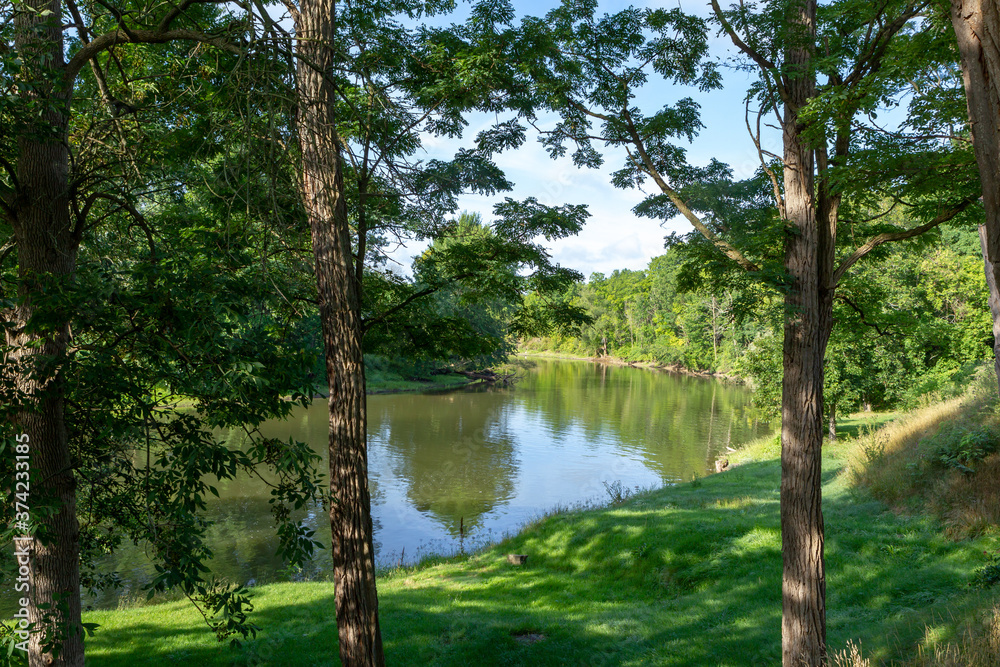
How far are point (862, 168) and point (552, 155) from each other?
15.1 ft

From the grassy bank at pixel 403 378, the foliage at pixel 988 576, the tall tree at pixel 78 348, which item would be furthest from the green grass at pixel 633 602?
the grassy bank at pixel 403 378

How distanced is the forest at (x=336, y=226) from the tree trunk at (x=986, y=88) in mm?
13

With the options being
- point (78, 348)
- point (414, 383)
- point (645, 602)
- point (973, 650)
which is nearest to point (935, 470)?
point (645, 602)

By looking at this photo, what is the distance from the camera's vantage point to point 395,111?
3.99 metres

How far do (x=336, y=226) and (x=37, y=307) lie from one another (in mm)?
2372

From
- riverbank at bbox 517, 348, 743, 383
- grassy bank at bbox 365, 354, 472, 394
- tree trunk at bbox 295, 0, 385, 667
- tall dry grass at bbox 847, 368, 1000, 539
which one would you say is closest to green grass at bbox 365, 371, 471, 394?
grassy bank at bbox 365, 354, 472, 394

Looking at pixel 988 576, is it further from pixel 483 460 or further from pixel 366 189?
pixel 483 460

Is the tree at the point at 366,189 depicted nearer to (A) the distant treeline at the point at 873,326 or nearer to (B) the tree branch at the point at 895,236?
(A) the distant treeline at the point at 873,326

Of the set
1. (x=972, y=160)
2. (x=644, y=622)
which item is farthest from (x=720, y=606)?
(x=972, y=160)

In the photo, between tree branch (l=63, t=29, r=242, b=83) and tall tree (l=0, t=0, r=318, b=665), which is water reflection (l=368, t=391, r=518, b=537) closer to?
tall tree (l=0, t=0, r=318, b=665)

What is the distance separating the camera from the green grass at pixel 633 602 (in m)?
7.57

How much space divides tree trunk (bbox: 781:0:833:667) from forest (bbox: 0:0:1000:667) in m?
0.03

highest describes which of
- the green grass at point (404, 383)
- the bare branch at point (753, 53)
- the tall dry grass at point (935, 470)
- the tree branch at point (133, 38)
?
the bare branch at point (753, 53)

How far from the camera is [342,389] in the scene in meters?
5.53
